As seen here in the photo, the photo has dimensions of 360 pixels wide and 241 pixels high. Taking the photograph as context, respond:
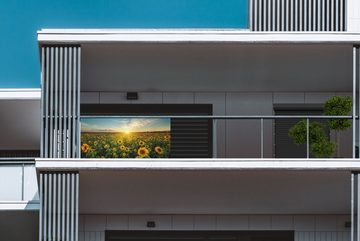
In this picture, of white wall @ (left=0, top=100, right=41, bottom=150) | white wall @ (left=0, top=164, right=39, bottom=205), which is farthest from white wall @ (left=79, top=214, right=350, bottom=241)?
white wall @ (left=0, top=100, right=41, bottom=150)

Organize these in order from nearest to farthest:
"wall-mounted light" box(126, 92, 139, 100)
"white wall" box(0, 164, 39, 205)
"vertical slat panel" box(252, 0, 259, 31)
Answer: "vertical slat panel" box(252, 0, 259, 31), "white wall" box(0, 164, 39, 205), "wall-mounted light" box(126, 92, 139, 100)

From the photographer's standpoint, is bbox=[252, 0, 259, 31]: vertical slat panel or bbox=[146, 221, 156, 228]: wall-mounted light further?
bbox=[146, 221, 156, 228]: wall-mounted light

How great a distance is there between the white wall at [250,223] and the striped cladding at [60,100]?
2.49m

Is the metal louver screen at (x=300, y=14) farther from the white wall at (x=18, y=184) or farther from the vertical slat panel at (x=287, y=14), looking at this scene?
the white wall at (x=18, y=184)

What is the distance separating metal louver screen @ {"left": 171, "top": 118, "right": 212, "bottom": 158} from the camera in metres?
23.4

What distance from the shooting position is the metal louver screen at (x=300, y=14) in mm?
21000

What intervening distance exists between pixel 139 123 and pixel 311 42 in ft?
14.8

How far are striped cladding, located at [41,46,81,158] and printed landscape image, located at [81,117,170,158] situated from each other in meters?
0.86

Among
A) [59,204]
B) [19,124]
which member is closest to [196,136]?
[59,204]

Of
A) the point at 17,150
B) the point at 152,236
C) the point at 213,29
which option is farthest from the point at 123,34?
the point at 17,150

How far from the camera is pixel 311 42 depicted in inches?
781

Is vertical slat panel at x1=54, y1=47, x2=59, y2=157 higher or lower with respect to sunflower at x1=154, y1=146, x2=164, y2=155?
higher

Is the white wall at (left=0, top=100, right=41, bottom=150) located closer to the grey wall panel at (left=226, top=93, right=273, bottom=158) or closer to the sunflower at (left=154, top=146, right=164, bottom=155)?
the grey wall panel at (left=226, top=93, right=273, bottom=158)

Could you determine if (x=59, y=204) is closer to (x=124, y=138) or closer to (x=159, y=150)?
(x=124, y=138)
